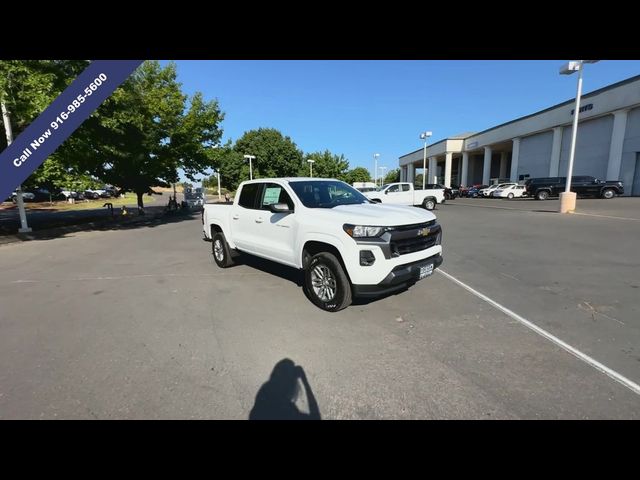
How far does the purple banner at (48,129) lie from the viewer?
32.3 feet

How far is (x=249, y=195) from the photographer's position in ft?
21.5

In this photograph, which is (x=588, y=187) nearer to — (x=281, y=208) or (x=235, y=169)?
(x=281, y=208)

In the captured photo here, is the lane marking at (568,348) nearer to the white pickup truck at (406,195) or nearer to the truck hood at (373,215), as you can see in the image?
the truck hood at (373,215)

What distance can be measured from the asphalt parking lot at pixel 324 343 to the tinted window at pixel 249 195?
4.77 feet

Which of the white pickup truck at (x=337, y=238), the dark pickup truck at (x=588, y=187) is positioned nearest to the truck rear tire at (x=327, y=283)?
the white pickup truck at (x=337, y=238)

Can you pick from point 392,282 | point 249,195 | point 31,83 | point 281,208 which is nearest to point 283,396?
point 392,282

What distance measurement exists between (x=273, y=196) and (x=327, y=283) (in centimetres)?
207

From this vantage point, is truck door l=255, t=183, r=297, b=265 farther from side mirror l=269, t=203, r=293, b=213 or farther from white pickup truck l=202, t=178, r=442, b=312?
side mirror l=269, t=203, r=293, b=213

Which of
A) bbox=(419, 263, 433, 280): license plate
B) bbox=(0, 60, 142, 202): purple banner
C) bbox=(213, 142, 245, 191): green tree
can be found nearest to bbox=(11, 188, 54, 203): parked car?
bbox=(213, 142, 245, 191): green tree

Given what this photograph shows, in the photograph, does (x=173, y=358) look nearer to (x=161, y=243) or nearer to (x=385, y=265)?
(x=385, y=265)

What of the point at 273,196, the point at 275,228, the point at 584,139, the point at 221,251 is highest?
the point at 584,139
